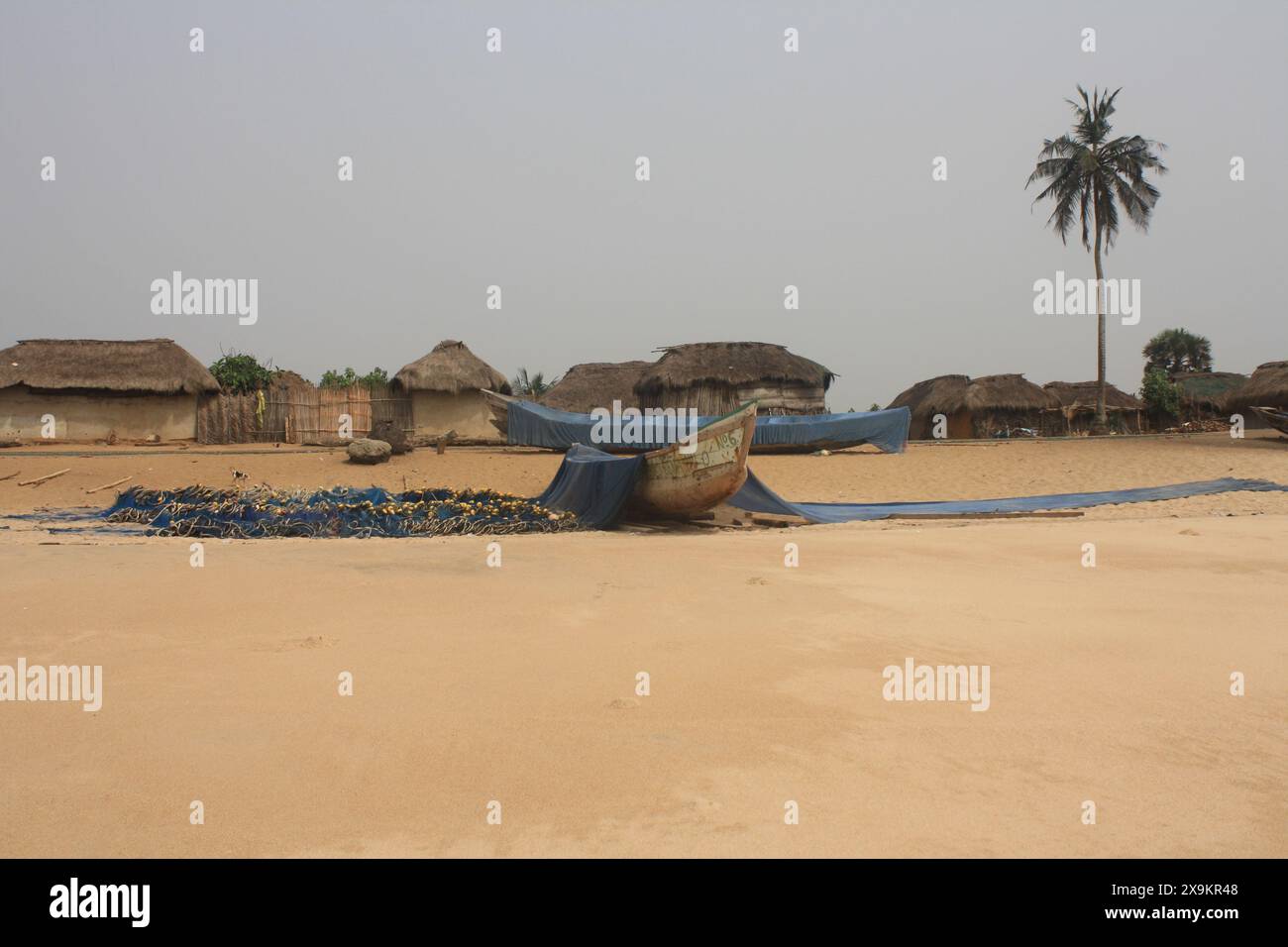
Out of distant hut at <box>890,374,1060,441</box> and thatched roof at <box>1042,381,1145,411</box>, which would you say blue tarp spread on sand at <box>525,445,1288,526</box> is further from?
thatched roof at <box>1042,381,1145,411</box>

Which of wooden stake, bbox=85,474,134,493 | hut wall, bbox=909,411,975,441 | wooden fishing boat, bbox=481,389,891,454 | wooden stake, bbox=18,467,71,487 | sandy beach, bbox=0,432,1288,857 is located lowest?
sandy beach, bbox=0,432,1288,857

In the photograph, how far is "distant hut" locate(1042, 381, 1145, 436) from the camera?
93.9 ft

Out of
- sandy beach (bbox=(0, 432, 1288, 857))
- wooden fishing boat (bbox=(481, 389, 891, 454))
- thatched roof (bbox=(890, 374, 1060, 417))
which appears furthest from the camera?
thatched roof (bbox=(890, 374, 1060, 417))

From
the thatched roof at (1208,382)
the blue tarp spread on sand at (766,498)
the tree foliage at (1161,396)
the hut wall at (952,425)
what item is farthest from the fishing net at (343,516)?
the thatched roof at (1208,382)

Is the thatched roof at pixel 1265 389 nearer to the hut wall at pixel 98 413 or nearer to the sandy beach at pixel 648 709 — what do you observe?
the sandy beach at pixel 648 709

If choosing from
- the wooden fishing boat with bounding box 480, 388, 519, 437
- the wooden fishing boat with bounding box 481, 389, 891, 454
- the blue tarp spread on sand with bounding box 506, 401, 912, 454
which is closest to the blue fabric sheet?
the blue tarp spread on sand with bounding box 506, 401, 912, 454

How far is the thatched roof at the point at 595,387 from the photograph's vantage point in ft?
99.1

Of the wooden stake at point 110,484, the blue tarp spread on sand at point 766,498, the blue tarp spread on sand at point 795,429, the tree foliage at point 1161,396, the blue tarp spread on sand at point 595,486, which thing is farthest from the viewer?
the tree foliage at point 1161,396

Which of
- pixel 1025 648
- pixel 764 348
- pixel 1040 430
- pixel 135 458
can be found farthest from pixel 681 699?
pixel 1040 430

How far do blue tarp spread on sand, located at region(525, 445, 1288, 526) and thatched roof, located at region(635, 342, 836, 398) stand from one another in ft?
40.6

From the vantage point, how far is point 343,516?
418 inches

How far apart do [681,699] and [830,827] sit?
1.17 metres

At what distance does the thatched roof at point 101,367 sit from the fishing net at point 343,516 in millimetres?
10920
